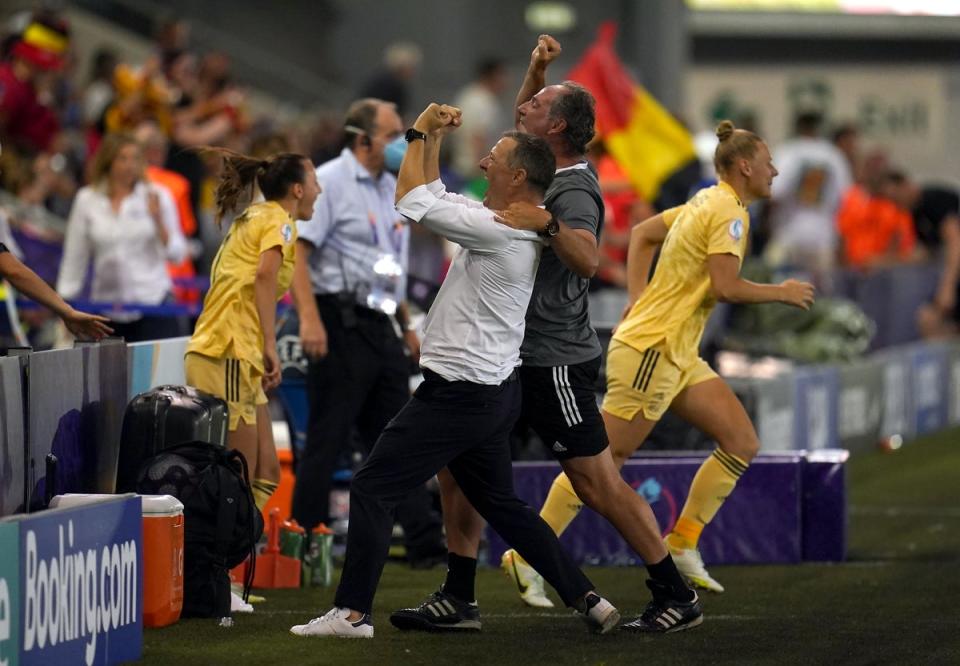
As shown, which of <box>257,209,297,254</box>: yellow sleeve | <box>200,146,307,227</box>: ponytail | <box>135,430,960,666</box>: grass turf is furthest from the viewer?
<box>200,146,307,227</box>: ponytail

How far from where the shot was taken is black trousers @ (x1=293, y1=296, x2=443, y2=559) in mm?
9641

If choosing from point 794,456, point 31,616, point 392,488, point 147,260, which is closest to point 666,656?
point 392,488

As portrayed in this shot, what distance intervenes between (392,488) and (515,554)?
1.26m

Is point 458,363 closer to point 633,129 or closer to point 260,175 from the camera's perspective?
point 260,175

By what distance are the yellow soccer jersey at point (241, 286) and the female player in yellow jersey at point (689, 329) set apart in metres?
1.44

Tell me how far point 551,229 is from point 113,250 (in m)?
5.04

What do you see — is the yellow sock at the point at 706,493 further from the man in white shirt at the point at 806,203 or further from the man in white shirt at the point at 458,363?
the man in white shirt at the point at 806,203

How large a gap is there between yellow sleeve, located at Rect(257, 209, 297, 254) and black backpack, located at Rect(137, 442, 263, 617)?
3.09ft

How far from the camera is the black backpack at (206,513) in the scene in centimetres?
815

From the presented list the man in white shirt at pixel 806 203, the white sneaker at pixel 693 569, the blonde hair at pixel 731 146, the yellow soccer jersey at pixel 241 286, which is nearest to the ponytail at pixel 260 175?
the yellow soccer jersey at pixel 241 286

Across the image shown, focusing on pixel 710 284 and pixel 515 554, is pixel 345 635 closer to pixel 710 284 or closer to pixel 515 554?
pixel 515 554

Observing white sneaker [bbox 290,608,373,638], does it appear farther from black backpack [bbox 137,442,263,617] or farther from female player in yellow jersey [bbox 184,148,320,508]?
female player in yellow jersey [bbox 184,148,320,508]

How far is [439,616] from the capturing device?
7.98 meters

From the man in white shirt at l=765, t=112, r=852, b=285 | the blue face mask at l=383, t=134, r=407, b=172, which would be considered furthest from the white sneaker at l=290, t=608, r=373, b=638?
the man in white shirt at l=765, t=112, r=852, b=285
